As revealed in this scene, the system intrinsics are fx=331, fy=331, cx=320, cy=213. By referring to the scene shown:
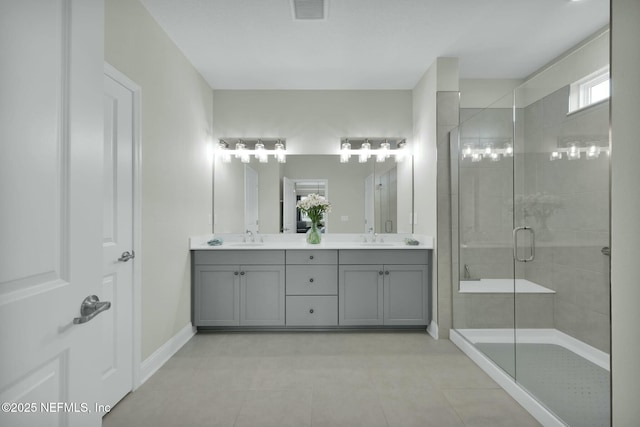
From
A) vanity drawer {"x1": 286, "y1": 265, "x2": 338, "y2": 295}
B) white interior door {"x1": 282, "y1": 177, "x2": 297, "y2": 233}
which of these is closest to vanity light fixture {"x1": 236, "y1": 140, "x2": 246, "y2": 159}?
white interior door {"x1": 282, "y1": 177, "x2": 297, "y2": 233}

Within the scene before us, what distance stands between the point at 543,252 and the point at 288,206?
2.52 meters

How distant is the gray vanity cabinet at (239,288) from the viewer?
325 cm

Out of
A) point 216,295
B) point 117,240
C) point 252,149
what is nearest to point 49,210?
point 117,240

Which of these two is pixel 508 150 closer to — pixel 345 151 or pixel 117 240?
pixel 345 151

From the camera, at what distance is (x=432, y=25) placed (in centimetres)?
256

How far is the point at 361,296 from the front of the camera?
328 centimetres

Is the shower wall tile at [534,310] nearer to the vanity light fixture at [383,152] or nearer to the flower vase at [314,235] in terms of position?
the flower vase at [314,235]

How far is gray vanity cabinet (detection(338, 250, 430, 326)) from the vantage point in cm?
328


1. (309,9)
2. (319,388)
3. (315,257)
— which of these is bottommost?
(319,388)

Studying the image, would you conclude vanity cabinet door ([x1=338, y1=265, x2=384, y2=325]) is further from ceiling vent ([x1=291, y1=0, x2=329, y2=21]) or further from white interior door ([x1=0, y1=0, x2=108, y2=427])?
white interior door ([x1=0, y1=0, x2=108, y2=427])

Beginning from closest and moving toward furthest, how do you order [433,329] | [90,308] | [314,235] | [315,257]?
[90,308]
[433,329]
[315,257]
[314,235]

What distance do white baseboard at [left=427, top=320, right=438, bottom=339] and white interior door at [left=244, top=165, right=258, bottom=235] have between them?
211cm

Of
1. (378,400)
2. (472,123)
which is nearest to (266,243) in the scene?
(378,400)

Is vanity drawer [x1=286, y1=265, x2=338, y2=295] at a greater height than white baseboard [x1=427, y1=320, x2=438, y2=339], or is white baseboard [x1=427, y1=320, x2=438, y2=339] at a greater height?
vanity drawer [x1=286, y1=265, x2=338, y2=295]
